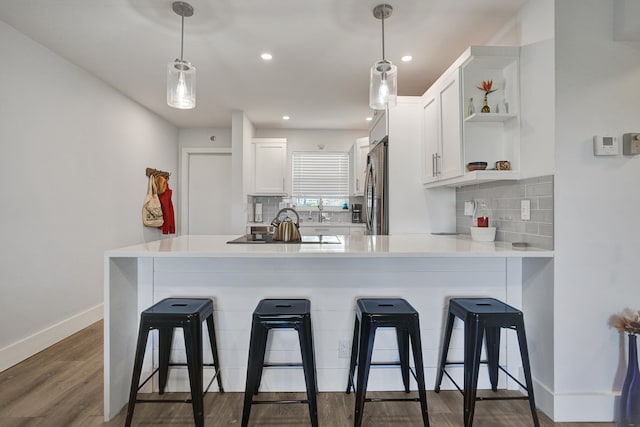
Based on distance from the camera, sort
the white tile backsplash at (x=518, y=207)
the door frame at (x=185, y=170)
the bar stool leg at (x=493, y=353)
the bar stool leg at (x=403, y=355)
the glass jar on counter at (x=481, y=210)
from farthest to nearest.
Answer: the door frame at (x=185, y=170) < the glass jar on counter at (x=481, y=210) < the bar stool leg at (x=493, y=353) < the bar stool leg at (x=403, y=355) < the white tile backsplash at (x=518, y=207)

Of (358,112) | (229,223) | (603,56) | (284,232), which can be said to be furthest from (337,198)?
(603,56)

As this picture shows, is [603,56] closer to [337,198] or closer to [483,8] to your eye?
[483,8]

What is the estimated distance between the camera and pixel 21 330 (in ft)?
8.13

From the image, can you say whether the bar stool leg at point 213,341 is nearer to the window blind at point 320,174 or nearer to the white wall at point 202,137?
the window blind at point 320,174

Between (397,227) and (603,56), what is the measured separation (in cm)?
181

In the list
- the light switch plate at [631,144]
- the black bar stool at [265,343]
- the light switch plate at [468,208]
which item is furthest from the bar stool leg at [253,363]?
the light switch plate at [631,144]

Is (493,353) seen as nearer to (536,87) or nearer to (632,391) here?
(632,391)

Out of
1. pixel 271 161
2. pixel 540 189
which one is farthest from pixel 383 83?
pixel 271 161

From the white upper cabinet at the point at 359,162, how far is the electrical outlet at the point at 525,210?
9.54 ft

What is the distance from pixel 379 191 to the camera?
311 cm

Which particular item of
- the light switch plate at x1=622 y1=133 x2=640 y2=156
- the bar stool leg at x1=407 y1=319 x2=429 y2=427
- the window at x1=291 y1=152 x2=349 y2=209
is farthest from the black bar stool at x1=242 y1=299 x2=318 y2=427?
the window at x1=291 y1=152 x2=349 y2=209

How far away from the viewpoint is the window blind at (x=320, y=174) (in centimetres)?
538

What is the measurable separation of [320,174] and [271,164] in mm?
881

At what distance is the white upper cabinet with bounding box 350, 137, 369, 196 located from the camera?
4887mm
